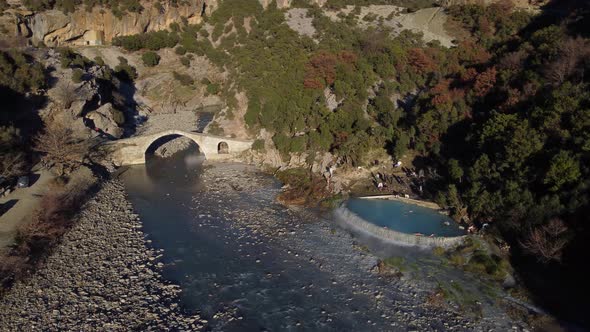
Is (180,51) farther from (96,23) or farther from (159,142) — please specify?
(159,142)

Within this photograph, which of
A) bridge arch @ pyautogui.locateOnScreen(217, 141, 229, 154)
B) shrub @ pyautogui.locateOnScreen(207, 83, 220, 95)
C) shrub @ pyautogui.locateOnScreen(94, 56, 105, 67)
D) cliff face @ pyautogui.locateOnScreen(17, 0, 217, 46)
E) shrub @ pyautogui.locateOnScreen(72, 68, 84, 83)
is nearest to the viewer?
bridge arch @ pyautogui.locateOnScreen(217, 141, 229, 154)

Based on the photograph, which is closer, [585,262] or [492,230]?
[585,262]

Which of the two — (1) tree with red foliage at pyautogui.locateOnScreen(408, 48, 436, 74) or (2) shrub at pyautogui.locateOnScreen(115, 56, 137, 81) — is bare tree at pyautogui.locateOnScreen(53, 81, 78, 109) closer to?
(2) shrub at pyautogui.locateOnScreen(115, 56, 137, 81)

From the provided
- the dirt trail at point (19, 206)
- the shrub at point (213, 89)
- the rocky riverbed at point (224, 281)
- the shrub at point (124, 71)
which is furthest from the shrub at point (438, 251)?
the shrub at point (124, 71)

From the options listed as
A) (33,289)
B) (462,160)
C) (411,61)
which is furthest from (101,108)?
(462,160)

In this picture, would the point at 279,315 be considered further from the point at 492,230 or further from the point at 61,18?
the point at 61,18

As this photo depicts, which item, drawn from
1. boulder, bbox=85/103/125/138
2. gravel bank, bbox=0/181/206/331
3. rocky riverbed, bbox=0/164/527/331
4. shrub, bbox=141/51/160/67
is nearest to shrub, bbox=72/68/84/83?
boulder, bbox=85/103/125/138

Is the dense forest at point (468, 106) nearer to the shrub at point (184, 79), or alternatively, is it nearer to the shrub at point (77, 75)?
the shrub at point (184, 79)
